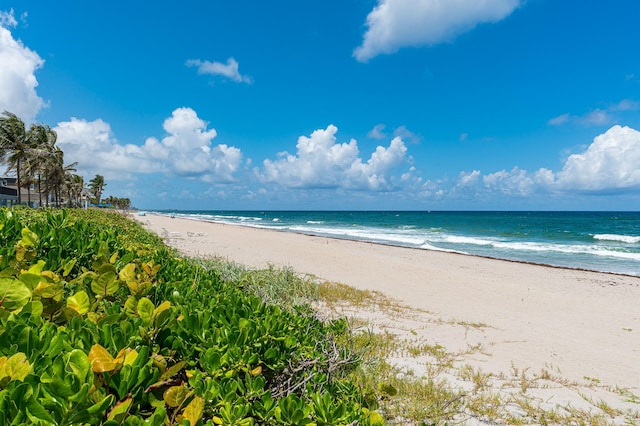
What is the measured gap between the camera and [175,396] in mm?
1044

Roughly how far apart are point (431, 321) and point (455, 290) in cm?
410

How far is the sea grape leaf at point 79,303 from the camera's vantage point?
54.9 inches

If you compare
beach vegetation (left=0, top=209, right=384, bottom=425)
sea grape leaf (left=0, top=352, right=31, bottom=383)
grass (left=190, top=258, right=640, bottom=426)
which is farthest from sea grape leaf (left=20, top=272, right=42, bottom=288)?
grass (left=190, top=258, right=640, bottom=426)

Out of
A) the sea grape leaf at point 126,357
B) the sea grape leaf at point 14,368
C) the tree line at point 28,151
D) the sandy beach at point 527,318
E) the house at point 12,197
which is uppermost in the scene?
the tree line at point 28,151

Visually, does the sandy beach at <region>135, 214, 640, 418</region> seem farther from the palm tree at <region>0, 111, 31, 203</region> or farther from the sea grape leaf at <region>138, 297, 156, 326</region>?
the palm tree at <region>0, 111, 31, 203</region>

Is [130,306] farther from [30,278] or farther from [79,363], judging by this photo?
[79,363]

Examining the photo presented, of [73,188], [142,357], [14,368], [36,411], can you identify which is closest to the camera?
[36,411]

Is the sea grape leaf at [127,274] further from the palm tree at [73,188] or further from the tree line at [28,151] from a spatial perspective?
the palm tree at [73,188]

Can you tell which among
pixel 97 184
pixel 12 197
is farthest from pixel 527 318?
pixel 97 184

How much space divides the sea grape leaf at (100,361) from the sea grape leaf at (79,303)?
1.82 ft

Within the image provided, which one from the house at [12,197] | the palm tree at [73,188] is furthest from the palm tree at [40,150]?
the palm tree at [73,188]

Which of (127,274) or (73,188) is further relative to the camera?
(73,188)

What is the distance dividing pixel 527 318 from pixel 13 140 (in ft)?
139

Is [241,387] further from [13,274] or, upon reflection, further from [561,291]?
[561,291]
